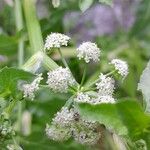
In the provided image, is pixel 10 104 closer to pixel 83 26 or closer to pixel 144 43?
pixel 144 43

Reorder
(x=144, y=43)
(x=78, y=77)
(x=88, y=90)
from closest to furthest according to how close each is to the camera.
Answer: (x=88, y=90), (x=78, y=77), (x=144, y=43)

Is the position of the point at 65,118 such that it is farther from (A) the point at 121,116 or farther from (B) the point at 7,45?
(B) the point at 7,45

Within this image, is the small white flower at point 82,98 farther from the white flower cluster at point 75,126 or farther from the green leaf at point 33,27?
the green leaf at point 33,27

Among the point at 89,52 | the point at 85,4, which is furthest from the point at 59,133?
the point at 85,4

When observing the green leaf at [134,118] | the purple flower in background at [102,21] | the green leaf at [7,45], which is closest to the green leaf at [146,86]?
the green leaf at [134,118]

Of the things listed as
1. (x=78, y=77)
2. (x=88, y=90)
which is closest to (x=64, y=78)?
(x=88, y=90)
